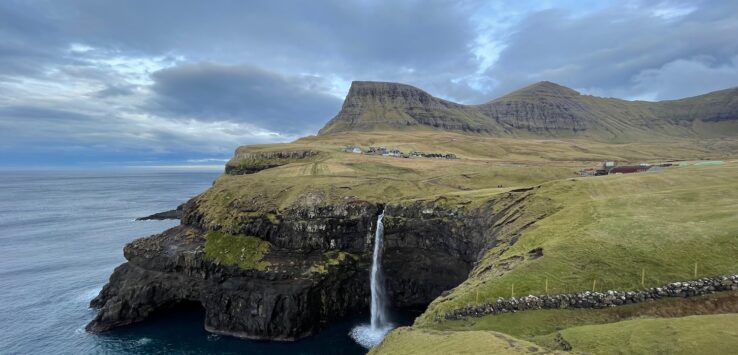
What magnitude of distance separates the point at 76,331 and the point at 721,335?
2946 inches

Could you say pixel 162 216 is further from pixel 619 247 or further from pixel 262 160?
pixel 619 247

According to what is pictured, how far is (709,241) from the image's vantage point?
32.2 meters

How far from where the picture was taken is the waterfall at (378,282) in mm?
66000

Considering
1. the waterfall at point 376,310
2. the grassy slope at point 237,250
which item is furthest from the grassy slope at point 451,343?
the grassy slope at point 237,250

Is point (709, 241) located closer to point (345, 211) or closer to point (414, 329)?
point (414, 329)

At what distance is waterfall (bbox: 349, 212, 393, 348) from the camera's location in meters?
59.0

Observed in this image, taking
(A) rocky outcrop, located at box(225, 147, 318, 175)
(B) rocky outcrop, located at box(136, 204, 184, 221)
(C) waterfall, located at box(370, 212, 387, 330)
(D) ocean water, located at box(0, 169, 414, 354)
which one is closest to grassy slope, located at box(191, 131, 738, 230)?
(C) waterfall, located at box(370, 212, 387, 330)

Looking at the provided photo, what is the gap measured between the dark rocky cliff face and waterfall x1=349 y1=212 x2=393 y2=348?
1338mm

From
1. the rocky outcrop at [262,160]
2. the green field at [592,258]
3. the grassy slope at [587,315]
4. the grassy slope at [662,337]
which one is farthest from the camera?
the rocky outcrop at [262,160]

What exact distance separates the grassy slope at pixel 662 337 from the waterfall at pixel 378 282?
4504 centimetres

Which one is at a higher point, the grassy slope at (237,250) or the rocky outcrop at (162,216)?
the grassy slope at (237,250)

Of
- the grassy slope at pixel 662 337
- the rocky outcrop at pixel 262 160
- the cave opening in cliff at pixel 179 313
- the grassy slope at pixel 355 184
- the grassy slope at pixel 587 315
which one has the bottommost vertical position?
the cave opening in cliff at pixel 179 313

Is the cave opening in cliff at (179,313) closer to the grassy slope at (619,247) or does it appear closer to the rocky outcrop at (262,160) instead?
the grassy slope at (619,247)

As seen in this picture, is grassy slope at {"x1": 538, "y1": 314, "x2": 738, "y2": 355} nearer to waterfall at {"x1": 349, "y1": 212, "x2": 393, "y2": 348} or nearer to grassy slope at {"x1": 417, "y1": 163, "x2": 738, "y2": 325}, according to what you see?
grassy slope at {"x1": 417, "y1": 163, "x2": 738, "y2": 325}
